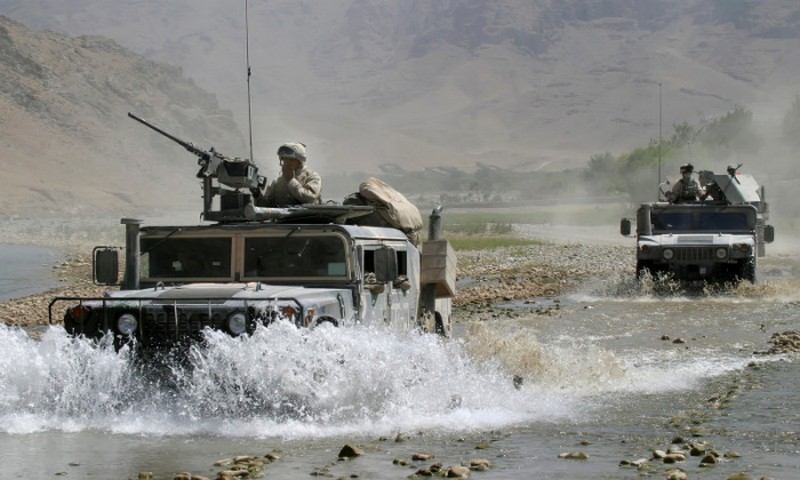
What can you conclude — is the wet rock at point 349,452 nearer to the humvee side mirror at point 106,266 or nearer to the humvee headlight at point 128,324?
the humvee headlight at point 128,324

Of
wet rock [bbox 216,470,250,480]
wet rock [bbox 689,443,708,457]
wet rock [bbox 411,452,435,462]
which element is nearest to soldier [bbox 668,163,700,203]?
wet rock [bbox 689,443,708,457]

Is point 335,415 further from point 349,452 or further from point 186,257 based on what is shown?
point 186,257

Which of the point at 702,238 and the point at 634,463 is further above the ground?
the point at 702,238

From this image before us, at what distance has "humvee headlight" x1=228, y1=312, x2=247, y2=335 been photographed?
9.74 metres

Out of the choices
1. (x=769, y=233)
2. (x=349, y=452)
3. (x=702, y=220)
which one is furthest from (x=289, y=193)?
(x=769, y=233)

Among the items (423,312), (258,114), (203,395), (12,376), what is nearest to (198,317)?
(203,395)

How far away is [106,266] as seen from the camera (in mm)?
11070

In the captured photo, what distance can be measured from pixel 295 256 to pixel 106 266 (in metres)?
1.53

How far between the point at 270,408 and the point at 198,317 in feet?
2.78

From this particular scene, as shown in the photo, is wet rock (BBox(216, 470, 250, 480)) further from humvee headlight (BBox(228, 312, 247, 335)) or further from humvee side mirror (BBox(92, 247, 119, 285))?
humvee side mirror (BBox(92, 247, 119, 285))

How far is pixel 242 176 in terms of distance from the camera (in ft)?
38.1

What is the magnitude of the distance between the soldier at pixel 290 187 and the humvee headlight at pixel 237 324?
2.76m

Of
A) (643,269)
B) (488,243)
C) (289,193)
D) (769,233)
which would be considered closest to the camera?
(289,193)

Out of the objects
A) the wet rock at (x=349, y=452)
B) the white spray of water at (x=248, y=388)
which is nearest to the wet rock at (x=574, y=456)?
the white spray of water at (x=248, y=388)
